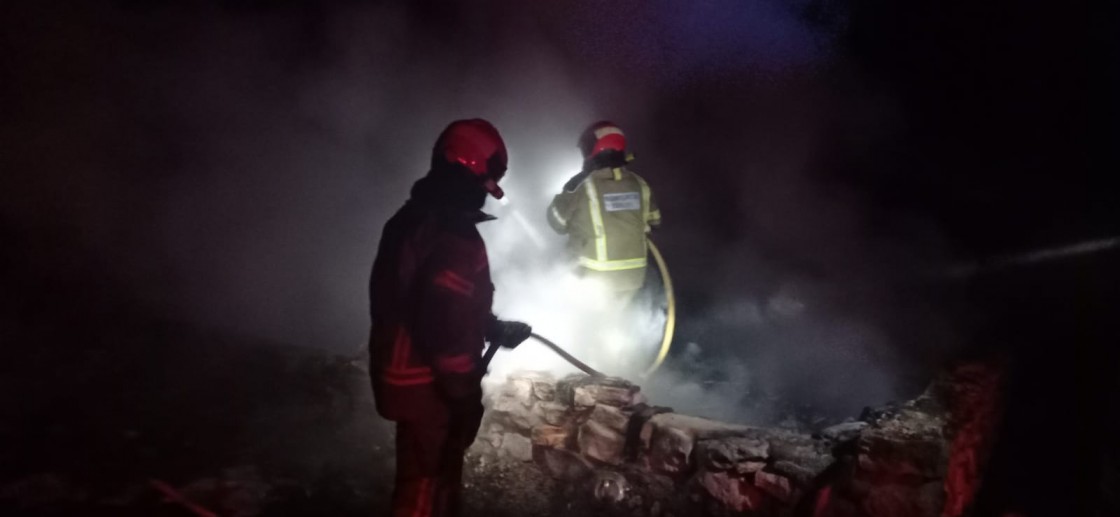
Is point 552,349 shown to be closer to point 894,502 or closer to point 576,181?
point 576,181

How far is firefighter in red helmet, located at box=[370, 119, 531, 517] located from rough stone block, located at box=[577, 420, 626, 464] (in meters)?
1.61

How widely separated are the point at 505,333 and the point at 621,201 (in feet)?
7.42

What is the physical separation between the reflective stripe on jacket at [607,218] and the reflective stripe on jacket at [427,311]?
8.12ft

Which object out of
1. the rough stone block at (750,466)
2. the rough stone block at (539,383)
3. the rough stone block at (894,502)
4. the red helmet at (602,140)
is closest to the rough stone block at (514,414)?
the rough stone block at (539,383)

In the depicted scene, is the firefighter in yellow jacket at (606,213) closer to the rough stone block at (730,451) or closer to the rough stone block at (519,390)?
the rough stone block at (519,390)

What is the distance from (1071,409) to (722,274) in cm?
623

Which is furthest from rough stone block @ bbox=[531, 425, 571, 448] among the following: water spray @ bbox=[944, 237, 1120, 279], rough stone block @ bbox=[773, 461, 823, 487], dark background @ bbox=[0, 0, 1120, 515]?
water spray @ bbox=[944, 237, 1120, 279]

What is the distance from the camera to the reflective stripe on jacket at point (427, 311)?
2.59 metres

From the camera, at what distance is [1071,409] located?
3219mm

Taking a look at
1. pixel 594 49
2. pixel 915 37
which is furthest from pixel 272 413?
pixel 915 37

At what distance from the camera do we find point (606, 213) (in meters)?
5.18

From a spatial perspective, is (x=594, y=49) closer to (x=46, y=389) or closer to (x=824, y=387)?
(x=824, y=387)

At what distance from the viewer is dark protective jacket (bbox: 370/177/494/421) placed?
259 centimetres

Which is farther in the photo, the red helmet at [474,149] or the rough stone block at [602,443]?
the rough stone block at [602,443]
